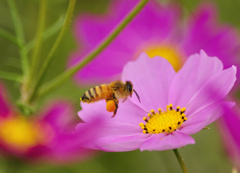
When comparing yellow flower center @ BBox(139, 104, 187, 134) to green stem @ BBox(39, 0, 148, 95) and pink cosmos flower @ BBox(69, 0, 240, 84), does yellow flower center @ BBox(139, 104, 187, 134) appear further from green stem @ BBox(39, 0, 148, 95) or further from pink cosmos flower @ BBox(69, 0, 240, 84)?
pink cosmos flower @ BBox(69, 0, 240, 84)

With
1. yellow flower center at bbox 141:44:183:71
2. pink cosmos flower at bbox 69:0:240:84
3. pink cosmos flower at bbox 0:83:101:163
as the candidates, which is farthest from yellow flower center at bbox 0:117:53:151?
yellow flower center at bbox 141:44:183:71

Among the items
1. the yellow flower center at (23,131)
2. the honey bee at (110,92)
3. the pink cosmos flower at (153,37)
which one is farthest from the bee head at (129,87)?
the pink cosmos flower at (153,37)

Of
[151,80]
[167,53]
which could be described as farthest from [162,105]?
[167,53]

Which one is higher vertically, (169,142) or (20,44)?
(20,44)

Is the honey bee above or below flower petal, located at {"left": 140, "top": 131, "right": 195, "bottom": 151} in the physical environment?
above

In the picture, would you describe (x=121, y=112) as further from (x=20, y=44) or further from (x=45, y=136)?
(x=20, y=44)

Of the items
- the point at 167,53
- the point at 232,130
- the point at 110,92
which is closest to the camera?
the point at 232,130

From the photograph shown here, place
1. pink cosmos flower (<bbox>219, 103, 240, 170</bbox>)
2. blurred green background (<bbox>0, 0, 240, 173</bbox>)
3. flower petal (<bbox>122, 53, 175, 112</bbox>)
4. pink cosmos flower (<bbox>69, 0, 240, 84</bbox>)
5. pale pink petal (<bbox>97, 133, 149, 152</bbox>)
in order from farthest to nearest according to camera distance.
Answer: blurred green background (<bbox>0, 0, 240, 173</bbox>) < pink cosmos flower (<bbox>69, 0, 240, 84</bbox>) < flower petal (<bbox>122, 53, 175, 112</bbox>) < pale pink petal (<bbox>97, 133, 149, 152</bbox>) < pink cosmos flower (<bbox>219, 103, 240, 170</bbox>)

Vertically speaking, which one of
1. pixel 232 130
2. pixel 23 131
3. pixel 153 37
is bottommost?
pixel 232 130
